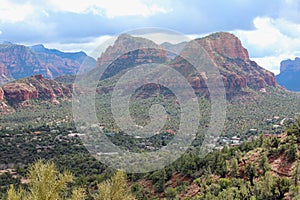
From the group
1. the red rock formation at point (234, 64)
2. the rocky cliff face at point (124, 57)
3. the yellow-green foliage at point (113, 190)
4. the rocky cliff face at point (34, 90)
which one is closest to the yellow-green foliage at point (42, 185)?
the yellow-green foliage at point (113, 190)

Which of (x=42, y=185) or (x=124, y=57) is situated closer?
(x=42, y=185)

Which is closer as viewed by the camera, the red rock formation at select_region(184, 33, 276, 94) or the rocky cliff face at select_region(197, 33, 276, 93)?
the red rock formation at select_region(184, 33, 276, 94)

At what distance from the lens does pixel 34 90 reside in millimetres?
87812

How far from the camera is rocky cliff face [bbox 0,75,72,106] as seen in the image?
82.8m

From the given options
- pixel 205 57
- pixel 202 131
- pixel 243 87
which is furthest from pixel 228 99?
pixel 202 131

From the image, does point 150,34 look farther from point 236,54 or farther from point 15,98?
point 236,54

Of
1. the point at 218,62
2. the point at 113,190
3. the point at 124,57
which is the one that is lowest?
the point at 124,57

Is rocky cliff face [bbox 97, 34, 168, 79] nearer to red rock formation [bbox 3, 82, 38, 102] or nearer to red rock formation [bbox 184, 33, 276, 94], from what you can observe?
red rock formation [bbox 184, 33, 276, 94]

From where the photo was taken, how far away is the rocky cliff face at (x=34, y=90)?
82.8 metres

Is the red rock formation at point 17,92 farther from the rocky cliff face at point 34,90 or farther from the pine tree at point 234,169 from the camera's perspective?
the pine tree at point 234,169

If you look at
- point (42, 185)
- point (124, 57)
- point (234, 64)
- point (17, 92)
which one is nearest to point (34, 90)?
point (17, 92)

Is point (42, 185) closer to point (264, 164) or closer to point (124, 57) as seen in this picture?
point (264, 164)

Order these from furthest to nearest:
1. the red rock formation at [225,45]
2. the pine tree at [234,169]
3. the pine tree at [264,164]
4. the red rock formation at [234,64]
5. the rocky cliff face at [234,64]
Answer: the red rock formation at [225,45] < the rocky cliff face at [234,64] < the red rock formation at [234,64] < the pine tree at [234,169] < the pine tree at [264,164]

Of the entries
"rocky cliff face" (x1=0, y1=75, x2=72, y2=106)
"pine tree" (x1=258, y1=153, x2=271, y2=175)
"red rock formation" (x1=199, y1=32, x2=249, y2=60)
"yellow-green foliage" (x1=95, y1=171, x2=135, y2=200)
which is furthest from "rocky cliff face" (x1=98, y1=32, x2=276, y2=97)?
"yellow-green foliage" (x1=95, y1=171, x2=135, y2=200)
